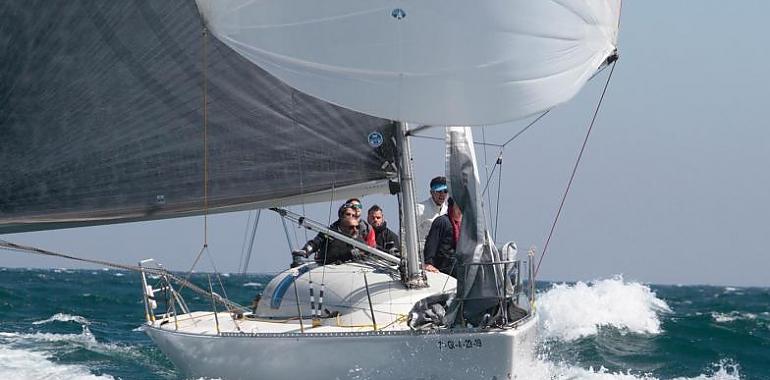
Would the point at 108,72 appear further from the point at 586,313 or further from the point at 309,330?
the point at 586,313

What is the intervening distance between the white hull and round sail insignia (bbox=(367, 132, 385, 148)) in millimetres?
2994

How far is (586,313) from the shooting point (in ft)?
94.1

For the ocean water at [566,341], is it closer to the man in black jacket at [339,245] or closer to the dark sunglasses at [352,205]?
the man in black jacket at [339,245]

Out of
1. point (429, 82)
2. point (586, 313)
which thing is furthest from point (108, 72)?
point (586, 313)

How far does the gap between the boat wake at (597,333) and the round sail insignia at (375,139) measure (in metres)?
A: 2.91

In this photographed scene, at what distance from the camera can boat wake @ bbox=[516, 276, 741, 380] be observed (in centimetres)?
1520

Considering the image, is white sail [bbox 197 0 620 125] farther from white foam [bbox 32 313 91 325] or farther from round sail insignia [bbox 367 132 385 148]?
white foam [bbox 32 313 91 325]

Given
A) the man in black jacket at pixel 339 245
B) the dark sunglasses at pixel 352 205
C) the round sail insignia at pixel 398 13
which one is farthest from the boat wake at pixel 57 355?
the round sail insignia at pixel 398 13

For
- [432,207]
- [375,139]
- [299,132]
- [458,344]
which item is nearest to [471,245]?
[458,344]

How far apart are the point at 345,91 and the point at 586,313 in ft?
61.8

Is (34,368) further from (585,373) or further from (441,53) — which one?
(441,53)

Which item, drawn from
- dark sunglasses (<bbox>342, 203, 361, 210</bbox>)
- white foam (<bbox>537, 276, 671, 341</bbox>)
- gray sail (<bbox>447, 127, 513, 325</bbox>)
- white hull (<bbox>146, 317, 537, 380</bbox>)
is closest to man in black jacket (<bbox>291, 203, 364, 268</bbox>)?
dark sunglasses (<bbox>342, 203, 361, 210</bbox>)

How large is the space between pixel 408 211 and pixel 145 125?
3427 mm

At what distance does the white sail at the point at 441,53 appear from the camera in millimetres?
10742
